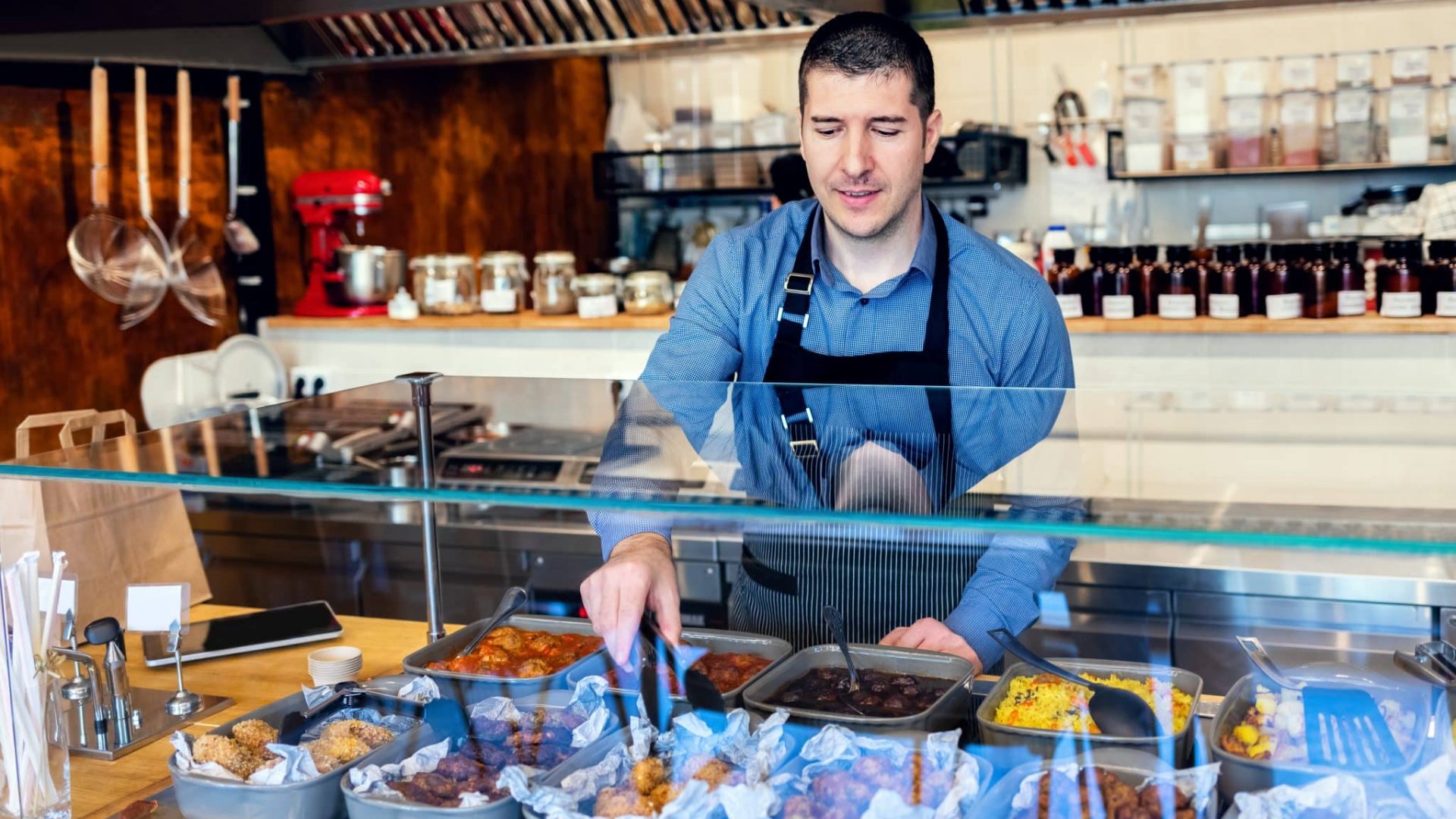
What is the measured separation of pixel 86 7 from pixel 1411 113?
4.16 m

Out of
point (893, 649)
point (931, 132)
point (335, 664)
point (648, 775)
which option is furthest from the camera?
point (931, 132)

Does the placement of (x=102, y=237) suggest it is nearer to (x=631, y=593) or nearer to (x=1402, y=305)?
(x=631, y=593)

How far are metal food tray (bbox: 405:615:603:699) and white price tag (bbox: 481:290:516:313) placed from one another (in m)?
2.99

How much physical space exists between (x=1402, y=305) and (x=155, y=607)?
3094mm

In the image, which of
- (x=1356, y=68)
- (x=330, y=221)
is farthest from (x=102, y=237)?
(x=1356, y=68)

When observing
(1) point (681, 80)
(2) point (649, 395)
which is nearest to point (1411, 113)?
(1) point (681, 80)

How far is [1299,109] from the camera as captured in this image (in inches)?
197

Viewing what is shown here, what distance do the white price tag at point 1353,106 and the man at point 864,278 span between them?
337 cm

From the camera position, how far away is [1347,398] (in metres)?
1.58

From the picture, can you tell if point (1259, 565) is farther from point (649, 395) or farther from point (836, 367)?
point (836, 367)

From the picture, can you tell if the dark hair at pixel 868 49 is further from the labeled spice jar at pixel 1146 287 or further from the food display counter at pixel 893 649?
the labeled spice jar at pixel 1146 287

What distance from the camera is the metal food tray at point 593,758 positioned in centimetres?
113

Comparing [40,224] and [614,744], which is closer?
[614,744]

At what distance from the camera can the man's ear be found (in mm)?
1926
